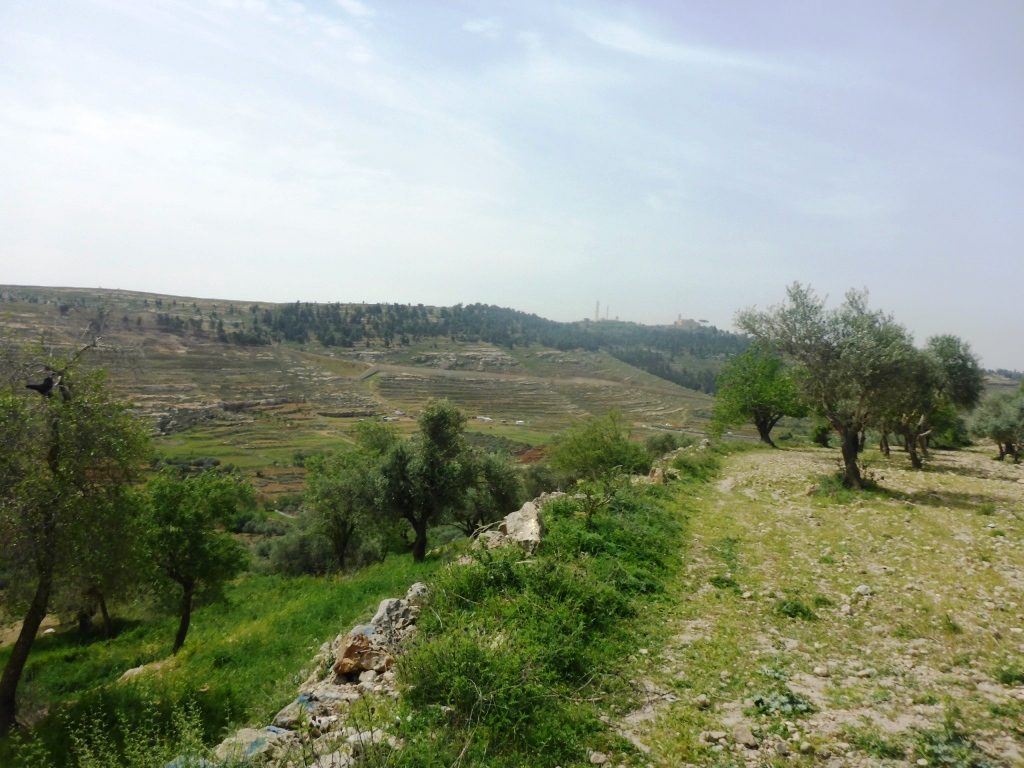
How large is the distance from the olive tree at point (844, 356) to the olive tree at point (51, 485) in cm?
2089

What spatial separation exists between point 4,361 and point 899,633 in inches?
716

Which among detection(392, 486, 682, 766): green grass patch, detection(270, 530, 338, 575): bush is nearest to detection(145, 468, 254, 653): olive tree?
detection(270, 530, 338, 575): bush

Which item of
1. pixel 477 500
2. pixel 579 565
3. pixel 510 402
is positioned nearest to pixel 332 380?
pixel 510 402

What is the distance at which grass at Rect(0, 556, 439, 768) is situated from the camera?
1017 centimetres

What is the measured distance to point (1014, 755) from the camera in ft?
16.1

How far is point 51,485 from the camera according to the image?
36.8ft

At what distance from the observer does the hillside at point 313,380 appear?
237 ft

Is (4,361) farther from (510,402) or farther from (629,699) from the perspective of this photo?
(510,402)

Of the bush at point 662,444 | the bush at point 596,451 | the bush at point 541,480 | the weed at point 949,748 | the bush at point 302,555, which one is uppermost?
the weed at point 949,748

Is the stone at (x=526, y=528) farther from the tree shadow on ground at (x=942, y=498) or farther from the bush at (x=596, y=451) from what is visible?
the bush at (x=596, y=451)

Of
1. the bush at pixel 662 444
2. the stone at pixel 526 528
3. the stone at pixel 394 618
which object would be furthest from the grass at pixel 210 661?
the bush at pixel 662 444

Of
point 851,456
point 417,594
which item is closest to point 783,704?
point 417,594

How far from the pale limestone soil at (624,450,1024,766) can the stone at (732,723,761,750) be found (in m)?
0.04

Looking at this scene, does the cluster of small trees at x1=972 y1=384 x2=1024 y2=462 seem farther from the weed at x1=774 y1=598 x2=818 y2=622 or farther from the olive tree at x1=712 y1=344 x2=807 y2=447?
the weed at x1=774 y1=598 x2=818 y2=622
